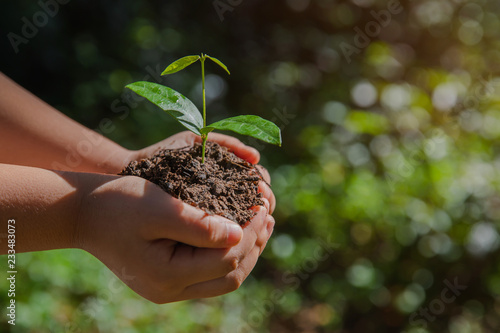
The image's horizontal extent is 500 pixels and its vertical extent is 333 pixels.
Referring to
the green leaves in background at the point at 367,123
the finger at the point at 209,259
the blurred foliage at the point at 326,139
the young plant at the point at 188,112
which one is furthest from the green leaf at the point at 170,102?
the green leaves in background at the point at 367,123

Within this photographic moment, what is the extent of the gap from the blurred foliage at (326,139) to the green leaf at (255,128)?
1.33 m

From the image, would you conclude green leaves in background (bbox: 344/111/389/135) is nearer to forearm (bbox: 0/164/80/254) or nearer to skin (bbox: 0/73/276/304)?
skin (bbox: 0/73/276/304)

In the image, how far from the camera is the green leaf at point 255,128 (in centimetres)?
88

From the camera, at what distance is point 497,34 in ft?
10.2

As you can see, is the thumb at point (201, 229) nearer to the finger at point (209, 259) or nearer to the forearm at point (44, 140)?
the finger at point (209, 259)

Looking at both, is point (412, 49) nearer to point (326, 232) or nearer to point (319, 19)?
point (319, 19)

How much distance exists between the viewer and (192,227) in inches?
34.4

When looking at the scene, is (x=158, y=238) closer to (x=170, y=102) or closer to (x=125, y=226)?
(x=125, y=226)

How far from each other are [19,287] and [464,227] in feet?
6.91

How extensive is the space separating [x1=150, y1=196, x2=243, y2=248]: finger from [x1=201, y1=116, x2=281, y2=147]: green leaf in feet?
0.61

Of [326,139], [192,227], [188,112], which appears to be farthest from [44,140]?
[326,139]

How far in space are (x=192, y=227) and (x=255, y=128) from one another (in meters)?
0.24

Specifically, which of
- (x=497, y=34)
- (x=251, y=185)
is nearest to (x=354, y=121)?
(x=497, y=34)

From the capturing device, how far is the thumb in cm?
87
